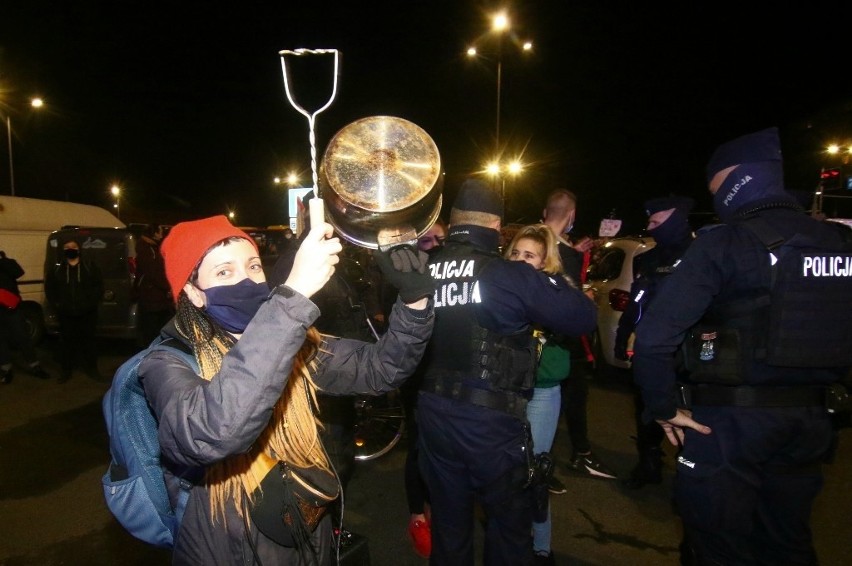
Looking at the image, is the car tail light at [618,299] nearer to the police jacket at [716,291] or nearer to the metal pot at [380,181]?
the police jacket at [716,291]

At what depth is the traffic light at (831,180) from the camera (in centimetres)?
1298

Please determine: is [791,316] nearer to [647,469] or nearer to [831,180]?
[647,469]

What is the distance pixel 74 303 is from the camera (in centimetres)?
752

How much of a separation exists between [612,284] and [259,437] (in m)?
6.40

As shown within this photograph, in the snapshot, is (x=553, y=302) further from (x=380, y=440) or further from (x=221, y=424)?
(x=380, y=440)

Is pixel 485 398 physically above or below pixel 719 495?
above

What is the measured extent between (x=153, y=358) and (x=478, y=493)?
1795 mm

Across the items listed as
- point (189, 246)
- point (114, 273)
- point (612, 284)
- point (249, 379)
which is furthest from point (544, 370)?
point (114, 273)

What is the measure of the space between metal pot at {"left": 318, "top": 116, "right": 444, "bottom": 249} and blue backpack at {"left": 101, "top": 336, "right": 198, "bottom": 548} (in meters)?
0.69

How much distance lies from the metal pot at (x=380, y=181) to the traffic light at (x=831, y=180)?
1518 centimetres

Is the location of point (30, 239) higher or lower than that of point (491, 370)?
higher

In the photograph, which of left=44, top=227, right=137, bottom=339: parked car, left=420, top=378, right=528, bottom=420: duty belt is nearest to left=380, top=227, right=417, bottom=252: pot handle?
left=420, top=378, right=528, bottom=420: duty belt

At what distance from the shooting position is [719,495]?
235cm

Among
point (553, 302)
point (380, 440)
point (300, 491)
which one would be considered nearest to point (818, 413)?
point (553, 302)
